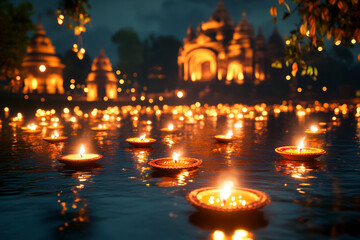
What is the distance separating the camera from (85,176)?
7668 mm

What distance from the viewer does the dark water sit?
4586 millimetres

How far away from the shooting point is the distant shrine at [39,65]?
51312 mm

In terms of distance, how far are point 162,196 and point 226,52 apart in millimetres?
57538

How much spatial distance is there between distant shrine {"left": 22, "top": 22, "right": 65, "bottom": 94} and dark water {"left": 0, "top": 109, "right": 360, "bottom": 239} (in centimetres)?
4387

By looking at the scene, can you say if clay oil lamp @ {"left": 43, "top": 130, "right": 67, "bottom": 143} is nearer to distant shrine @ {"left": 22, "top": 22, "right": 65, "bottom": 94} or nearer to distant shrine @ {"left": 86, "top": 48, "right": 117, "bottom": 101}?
distant shrine @ {"left": 22, "top": 22, "right": 65, "bottom": 94}

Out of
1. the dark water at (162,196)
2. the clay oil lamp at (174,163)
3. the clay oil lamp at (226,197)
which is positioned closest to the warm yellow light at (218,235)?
the dark water at (162,196)

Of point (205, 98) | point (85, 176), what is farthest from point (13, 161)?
point (205, 98)

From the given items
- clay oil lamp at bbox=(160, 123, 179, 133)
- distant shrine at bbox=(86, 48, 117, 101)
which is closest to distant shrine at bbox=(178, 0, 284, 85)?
distant shrine at bbox=(86, 48, 117, 101)

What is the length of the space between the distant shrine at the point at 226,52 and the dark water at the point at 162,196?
4880 cm

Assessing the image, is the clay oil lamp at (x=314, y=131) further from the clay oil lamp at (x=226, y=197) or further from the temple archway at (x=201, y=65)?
the temple archway at (x=201, y=65)

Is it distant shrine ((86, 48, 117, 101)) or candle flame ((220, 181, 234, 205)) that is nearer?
candle flame ((220, 181, 234, 205))

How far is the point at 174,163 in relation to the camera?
8.30m

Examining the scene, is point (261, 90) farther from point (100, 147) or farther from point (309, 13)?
point (309, 13)

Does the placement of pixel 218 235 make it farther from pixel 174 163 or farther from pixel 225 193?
pixel 174 163
